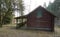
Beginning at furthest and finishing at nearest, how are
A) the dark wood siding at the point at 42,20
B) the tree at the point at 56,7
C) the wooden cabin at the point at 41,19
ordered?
the tree at the point at 56,7, the dark wood siding at the point at 42,20, the wooden cabin at the point at 41,19

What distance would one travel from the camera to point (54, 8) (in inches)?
1887

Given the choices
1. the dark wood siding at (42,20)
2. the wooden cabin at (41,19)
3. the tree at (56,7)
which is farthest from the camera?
the tree at (56,7)

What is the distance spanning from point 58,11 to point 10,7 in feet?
57.4

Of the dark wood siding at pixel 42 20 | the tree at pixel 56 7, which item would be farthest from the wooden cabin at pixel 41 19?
the tree at pixel 56 7

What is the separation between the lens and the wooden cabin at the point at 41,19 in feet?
95.8

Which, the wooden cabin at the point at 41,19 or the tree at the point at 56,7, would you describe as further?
the tree at the point at 56,7

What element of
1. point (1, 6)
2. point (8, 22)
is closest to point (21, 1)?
point (1, 6)

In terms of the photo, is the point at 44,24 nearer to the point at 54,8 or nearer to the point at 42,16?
the point at 42,16

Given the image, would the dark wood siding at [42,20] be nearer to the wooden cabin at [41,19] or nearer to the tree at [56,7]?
the wooden cabin at [41,19]

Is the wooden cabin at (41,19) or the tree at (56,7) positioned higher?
the tree at (56,7)

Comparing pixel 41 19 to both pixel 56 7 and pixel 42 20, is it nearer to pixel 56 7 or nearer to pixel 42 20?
pixel 42 20

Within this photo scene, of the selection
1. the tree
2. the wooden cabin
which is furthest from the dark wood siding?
the tree

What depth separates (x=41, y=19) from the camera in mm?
29547

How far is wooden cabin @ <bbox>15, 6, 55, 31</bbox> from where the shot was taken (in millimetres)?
29198
